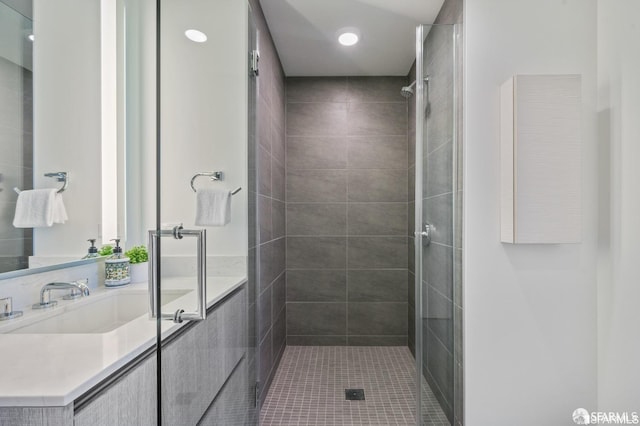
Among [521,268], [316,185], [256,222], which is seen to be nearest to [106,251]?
[256,222]

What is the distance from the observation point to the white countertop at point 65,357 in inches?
25.1

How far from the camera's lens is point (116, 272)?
4.91 ft

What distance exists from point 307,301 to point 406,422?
1498 mm

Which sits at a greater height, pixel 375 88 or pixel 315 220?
pixel 375 88

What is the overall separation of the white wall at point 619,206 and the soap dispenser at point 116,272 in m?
2.23

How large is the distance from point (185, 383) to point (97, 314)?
57 centimetres

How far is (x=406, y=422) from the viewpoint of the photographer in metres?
2.10

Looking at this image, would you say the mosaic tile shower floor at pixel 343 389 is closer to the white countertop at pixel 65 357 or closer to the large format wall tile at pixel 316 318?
the large format wall tile at pixel 316 318

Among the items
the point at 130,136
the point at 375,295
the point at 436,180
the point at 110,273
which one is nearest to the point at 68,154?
the point at 130,136

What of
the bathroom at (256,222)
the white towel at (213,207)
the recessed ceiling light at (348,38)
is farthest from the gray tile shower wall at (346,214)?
the white towel at (213,207)

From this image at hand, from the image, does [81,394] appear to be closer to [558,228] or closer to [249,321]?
[249,321]

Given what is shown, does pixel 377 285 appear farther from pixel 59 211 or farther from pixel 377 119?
pixel 59 211

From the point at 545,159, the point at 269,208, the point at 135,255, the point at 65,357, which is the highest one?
the point at 545,159

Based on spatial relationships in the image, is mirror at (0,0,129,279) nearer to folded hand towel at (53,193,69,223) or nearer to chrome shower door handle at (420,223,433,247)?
folded hand towel at (53,193,69,223)
